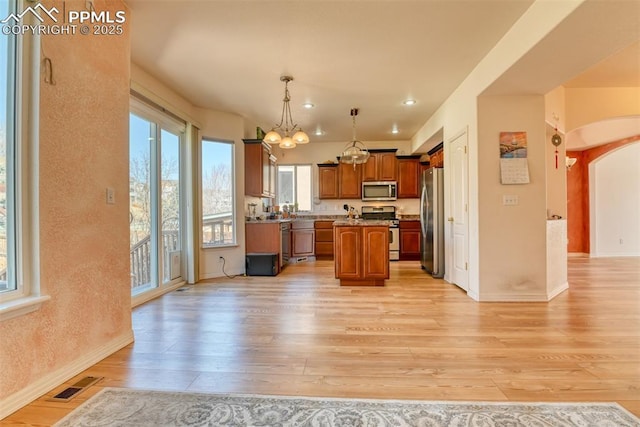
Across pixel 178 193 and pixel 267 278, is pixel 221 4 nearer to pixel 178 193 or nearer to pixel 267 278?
pixel 178 193

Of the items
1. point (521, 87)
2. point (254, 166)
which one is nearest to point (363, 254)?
point (254, 166)

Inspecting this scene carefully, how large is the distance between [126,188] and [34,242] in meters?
0.77

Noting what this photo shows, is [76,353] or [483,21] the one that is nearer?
[76,353]

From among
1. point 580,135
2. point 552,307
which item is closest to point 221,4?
point 552,307

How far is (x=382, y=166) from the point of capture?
6.71m

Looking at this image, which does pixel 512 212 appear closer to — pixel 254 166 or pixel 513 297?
pixel 513 297

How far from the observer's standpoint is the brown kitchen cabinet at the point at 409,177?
6.69 m

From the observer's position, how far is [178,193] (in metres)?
4.26

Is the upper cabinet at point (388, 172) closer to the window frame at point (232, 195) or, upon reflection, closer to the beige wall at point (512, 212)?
the window frame at point (232, 195)

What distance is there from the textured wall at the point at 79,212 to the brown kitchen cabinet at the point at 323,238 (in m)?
4.44

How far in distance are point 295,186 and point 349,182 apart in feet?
4.27

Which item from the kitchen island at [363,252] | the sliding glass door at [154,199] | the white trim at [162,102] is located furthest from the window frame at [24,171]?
the kitchen island at [363,252]

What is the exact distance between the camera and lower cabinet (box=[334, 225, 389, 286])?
13.3 ft

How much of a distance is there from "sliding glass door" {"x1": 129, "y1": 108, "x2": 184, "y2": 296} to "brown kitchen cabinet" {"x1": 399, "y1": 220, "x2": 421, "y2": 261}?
424cm
